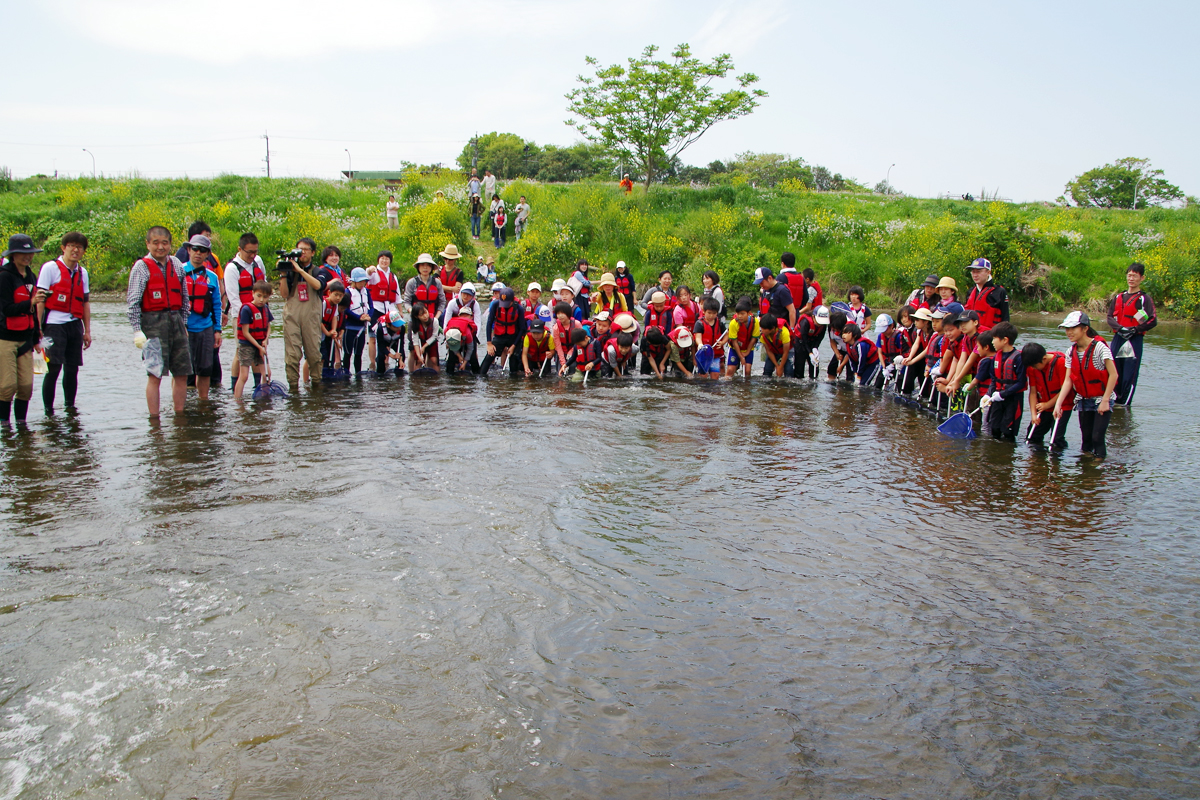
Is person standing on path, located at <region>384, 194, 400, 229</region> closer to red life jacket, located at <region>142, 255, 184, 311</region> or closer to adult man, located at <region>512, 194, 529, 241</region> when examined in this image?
adult man, located at <region>512, 194, 529, 241</region>

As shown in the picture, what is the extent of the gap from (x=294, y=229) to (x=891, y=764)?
108 ft

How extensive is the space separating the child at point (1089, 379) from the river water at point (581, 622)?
466mm

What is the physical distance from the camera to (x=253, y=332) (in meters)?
9.52

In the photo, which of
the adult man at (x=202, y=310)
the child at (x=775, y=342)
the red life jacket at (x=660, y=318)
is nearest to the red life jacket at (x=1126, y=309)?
the child at (x=775, y=342)

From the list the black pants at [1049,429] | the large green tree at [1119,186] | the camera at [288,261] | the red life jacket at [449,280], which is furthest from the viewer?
the large green tree at [1119,186]

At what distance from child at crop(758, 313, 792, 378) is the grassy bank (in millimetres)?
13508

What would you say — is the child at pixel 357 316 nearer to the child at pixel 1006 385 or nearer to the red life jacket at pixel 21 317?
the red life jacket at pixel 21 317

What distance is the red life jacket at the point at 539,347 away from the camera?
40.0 feet

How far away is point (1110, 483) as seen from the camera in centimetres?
722

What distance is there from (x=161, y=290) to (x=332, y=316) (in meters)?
3.11

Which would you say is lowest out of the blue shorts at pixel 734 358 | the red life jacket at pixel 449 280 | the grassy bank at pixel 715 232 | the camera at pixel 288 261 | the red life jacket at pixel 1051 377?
the blue shorts at pixel 734 358

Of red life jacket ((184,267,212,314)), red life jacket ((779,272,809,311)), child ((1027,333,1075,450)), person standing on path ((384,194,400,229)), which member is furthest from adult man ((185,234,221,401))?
person standing on path ((384,194,400,229))

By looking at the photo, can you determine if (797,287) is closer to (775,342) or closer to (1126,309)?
(775,342)

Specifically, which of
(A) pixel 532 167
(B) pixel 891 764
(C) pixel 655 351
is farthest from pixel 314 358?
(A) pixel 532 167
